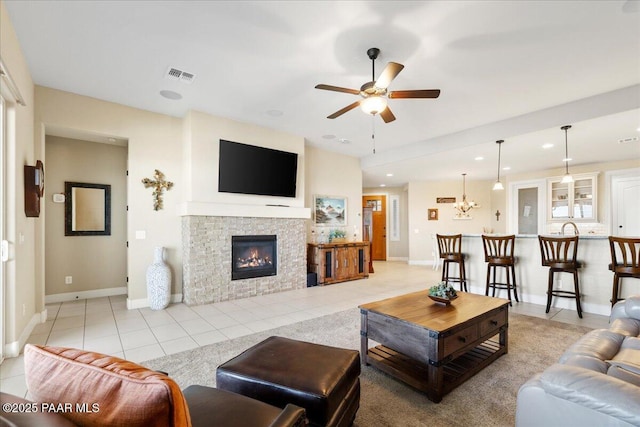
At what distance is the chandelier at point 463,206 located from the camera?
8.37m

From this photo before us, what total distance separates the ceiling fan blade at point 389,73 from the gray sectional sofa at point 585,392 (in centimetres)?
226

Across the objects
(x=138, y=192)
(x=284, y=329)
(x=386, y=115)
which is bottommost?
(x=284, y=329)

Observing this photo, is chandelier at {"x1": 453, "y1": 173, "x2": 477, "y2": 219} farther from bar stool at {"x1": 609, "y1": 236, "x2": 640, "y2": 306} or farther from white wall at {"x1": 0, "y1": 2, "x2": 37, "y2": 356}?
white wall at {"x1": 0, "y1": 2, "x2": 37, "y2": 356}

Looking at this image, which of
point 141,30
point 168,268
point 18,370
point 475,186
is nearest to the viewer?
point 18,370

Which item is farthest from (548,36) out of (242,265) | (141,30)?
(242,265)

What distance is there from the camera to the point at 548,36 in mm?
2705

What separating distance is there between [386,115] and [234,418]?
10.1 feet

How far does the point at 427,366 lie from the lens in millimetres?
2309

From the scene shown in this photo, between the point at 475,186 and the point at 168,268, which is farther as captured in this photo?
the point at 475,186

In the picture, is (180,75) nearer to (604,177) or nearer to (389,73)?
(389,73)

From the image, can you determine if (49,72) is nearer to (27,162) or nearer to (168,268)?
(27,162)

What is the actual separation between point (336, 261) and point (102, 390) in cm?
561

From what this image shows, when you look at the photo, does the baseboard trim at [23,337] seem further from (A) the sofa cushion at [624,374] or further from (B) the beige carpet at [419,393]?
(A) the sofa cushion at [624,374]


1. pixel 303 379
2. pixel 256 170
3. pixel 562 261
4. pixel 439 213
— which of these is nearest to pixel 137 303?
pixel 256 170
